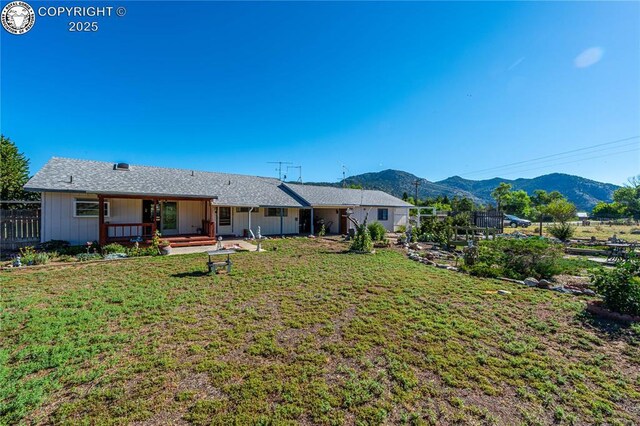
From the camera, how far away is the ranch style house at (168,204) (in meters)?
12.1

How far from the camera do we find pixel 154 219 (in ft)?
42.8

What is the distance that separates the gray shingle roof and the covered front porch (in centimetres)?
67

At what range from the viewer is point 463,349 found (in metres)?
4.09

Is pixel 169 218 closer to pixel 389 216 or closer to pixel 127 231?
pixel 127 231

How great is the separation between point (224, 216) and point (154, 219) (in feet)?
17.6

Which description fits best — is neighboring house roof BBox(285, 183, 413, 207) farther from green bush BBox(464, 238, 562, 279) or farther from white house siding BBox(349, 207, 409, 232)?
green bush BBox(464, 238, 562, 279)

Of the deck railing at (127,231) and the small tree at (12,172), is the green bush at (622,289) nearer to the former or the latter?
the deck railing at (127,231)

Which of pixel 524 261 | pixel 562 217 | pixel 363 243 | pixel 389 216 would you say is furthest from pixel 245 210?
pixel 562 217

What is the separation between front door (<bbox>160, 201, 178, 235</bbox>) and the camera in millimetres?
15247

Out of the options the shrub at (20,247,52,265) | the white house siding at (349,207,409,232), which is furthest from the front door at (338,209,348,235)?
the shrub at (20,247,52,265)

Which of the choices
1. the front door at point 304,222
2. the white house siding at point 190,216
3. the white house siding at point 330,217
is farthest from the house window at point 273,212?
the white house siding at point 190,216

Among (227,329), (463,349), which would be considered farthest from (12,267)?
(463,349)

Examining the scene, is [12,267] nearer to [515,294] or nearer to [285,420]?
[285,420]

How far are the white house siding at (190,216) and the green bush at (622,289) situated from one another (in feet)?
58.3
